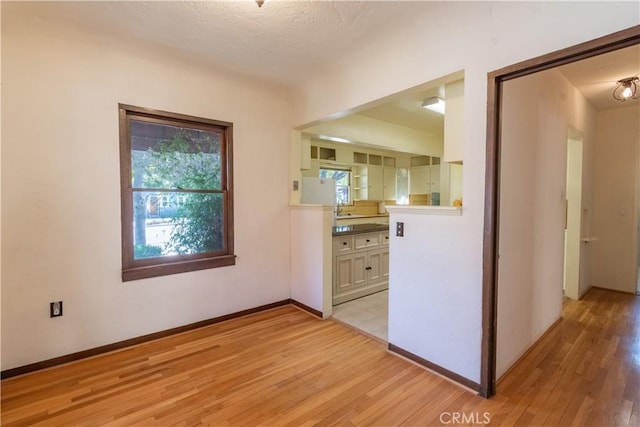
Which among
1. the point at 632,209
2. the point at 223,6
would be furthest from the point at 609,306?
the point at 223,6

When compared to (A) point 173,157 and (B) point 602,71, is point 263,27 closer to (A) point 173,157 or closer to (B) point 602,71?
(A) point 173,157

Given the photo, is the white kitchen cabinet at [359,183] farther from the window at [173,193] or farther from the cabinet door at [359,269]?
the window at [173,193]

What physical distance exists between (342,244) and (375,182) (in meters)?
3.22

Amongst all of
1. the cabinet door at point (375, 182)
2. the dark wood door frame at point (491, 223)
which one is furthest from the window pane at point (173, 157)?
the cabinet door at point (375, 182)

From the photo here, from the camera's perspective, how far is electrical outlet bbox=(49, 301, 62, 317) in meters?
2.39

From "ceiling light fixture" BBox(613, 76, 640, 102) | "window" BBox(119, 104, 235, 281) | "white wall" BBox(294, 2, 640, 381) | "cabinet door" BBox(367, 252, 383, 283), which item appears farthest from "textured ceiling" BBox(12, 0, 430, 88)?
"ceiling light fixture" BBox(613, 76, 640, 102)

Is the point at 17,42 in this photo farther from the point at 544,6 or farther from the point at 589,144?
the point at 589,144

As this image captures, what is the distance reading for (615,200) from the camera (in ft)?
13.9

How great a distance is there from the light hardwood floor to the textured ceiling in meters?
2.68

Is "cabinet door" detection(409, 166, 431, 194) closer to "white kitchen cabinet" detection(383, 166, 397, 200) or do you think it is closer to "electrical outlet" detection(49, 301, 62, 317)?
"white kitchen cabinet" detection(383, 166, 397, 200)

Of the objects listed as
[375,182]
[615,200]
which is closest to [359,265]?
[375,182]

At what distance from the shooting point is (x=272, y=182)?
3.63m

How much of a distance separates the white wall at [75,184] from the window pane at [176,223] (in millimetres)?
209

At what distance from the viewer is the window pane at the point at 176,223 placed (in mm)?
2822
